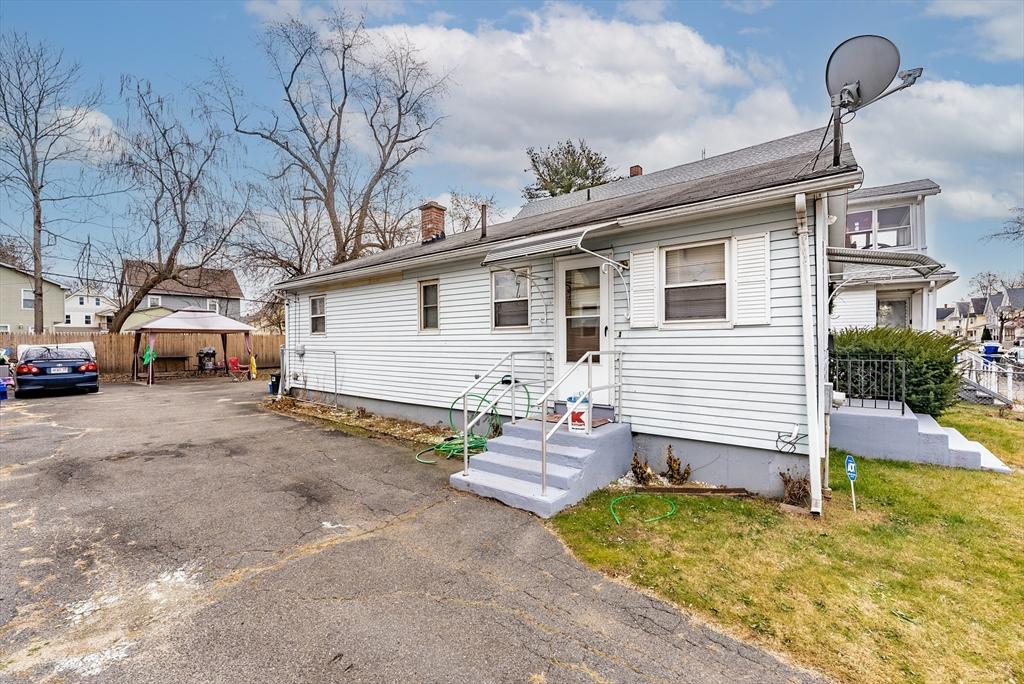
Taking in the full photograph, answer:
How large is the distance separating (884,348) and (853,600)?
6.42m

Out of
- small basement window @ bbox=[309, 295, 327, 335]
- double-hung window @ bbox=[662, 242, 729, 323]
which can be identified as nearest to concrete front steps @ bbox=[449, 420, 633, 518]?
double-hung window @ bbox=[662, 242, 729, 323]

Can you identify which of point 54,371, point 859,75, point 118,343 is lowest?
point 54,371

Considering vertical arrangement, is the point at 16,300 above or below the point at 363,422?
above

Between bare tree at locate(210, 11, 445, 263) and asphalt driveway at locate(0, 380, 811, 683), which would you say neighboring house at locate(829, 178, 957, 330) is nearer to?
asphalt driveway at locate(0, 380, 811, 683)

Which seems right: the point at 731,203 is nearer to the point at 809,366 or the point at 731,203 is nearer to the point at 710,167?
the point at 809,366

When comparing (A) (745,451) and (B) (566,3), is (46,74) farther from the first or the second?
(A) (745,451)

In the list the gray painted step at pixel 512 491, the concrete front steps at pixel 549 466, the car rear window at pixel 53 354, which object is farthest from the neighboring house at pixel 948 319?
the car rear window at pixel 53 354

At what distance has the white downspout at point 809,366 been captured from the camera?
175 inches

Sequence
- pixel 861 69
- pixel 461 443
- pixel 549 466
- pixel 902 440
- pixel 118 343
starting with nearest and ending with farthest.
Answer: pixel 861 69 → pixel 549 466 → pixel 902 440 → pixel 461 443 → pixel 118 343

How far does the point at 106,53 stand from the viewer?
17031mm

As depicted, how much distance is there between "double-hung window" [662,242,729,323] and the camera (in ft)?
17.0

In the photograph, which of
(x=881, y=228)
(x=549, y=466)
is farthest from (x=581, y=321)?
(x=881, y=228)

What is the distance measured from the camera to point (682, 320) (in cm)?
542

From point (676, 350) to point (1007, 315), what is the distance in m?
54.1
